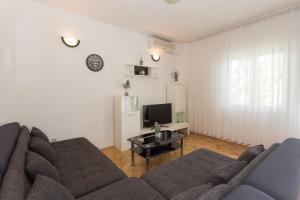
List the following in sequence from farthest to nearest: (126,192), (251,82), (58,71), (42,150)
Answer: (251,82), (58,71), (42,150), (126,192)

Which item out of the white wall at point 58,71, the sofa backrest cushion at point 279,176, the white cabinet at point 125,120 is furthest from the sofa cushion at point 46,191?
the white cabinet at point 125,120

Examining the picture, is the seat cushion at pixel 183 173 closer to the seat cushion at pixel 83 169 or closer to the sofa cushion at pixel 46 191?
the seat cushion at pixel 83 169

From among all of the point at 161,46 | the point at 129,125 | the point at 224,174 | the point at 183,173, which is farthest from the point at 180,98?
the point at 224,174

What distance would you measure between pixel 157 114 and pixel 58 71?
226 centimetres

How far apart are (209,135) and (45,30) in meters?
4.20

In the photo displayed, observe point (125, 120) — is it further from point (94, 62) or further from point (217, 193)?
point (217, 193)

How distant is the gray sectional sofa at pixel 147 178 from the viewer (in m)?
0.88

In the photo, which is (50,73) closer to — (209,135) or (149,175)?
(149,175)

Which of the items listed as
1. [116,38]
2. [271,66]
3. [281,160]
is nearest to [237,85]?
[271,66]

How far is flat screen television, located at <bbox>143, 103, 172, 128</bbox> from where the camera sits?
12.2 ft

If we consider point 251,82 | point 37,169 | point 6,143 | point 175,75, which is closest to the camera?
point 37,169

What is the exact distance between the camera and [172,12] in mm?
2840

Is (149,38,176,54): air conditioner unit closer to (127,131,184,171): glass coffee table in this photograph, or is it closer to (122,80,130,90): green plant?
(122,80,130,90): green plant

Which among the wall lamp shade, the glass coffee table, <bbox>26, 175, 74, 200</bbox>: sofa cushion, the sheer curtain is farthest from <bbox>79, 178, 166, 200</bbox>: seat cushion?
the sheer curtain
